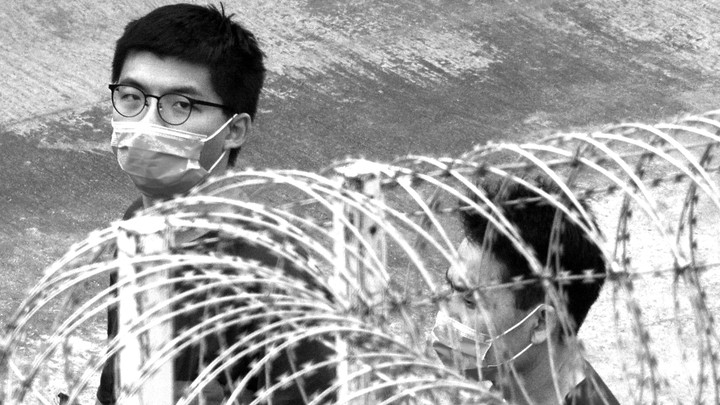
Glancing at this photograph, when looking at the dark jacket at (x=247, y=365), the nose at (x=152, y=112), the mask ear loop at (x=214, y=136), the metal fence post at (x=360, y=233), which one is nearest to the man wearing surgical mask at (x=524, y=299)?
the metal fence post at (x=360, y=233)

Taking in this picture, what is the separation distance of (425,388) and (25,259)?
164 inches

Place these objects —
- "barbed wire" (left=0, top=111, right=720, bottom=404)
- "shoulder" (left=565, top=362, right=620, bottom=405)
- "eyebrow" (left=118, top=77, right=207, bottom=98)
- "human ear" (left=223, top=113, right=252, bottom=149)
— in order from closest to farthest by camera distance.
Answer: "barbed wire" (left=0, top=111, right=720, bottom=404) → "shoulder" (left=565, top=362, right=620, bottom=405) → "eyebrow" (left=118, top=77, right=207, bottom=98) → "human ear" (left=223, top=113, right=252, bottom=149)

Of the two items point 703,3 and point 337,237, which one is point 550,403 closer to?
point 337,237

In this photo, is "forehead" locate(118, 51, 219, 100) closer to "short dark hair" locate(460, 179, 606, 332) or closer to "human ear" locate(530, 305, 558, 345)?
"short dark hair" locate(460, 179, 606, 332)

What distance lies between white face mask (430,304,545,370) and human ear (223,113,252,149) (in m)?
0.73

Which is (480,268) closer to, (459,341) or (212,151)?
(459,341)

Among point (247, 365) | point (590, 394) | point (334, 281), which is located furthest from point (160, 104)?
point (590, 394)

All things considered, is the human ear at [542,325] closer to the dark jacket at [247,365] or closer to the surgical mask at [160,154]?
the dark jacket at [247,365]

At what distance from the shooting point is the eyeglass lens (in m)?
3.25

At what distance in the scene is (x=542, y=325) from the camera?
2877 millimetres

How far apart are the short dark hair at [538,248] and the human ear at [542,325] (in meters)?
0.03

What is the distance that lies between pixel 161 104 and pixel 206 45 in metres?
0.19

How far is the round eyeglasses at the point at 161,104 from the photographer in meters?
3.25

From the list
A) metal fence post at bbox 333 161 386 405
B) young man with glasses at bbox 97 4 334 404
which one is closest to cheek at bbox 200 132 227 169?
young man with glasses at bbox 97 4 334 404
